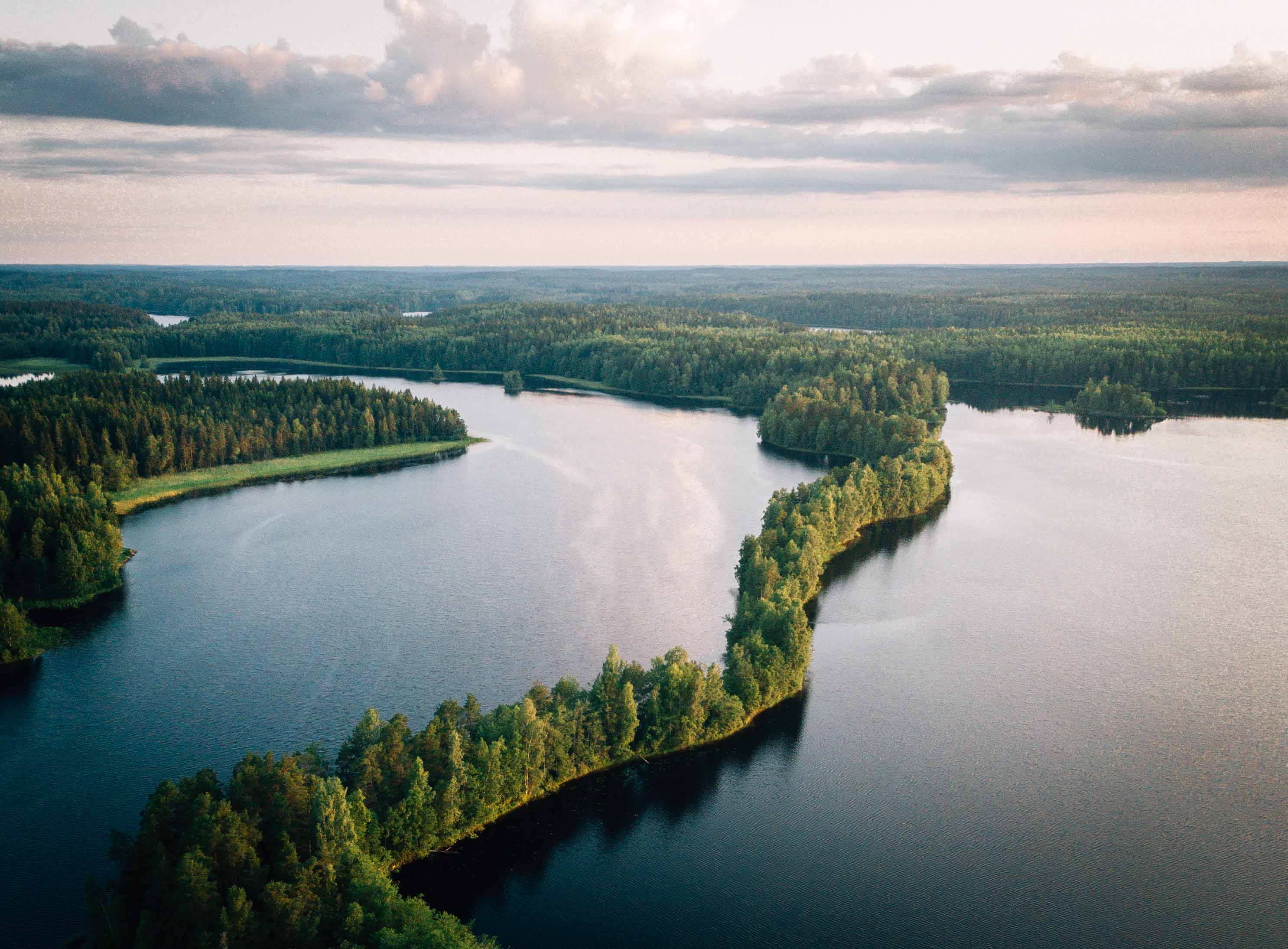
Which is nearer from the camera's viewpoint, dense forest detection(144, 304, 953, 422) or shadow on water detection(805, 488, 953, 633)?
shadow on water detection(805, 488, 953, 633)

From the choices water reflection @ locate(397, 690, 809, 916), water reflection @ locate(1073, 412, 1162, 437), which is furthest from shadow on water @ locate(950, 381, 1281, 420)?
water reflection @ locate(397, 690, 809, 916)

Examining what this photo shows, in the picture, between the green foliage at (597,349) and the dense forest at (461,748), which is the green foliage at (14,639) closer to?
the dense forest at (461,748)

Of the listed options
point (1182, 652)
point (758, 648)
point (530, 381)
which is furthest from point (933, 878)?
point (530, 381)

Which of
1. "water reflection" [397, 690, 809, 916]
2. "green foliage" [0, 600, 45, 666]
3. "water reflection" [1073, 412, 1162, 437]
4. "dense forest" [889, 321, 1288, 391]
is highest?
"dense forest" [889, 321, 1288, 391]

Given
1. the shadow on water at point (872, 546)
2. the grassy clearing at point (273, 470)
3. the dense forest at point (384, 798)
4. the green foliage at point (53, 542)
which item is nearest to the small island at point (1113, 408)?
the shadow on water at point (872, 546)

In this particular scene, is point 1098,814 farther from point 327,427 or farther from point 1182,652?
point 327,427

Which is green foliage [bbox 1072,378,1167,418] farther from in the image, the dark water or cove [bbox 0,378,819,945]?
cove [bbox 0,378,819,945]

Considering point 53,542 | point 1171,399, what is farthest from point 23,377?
point 1171,399
